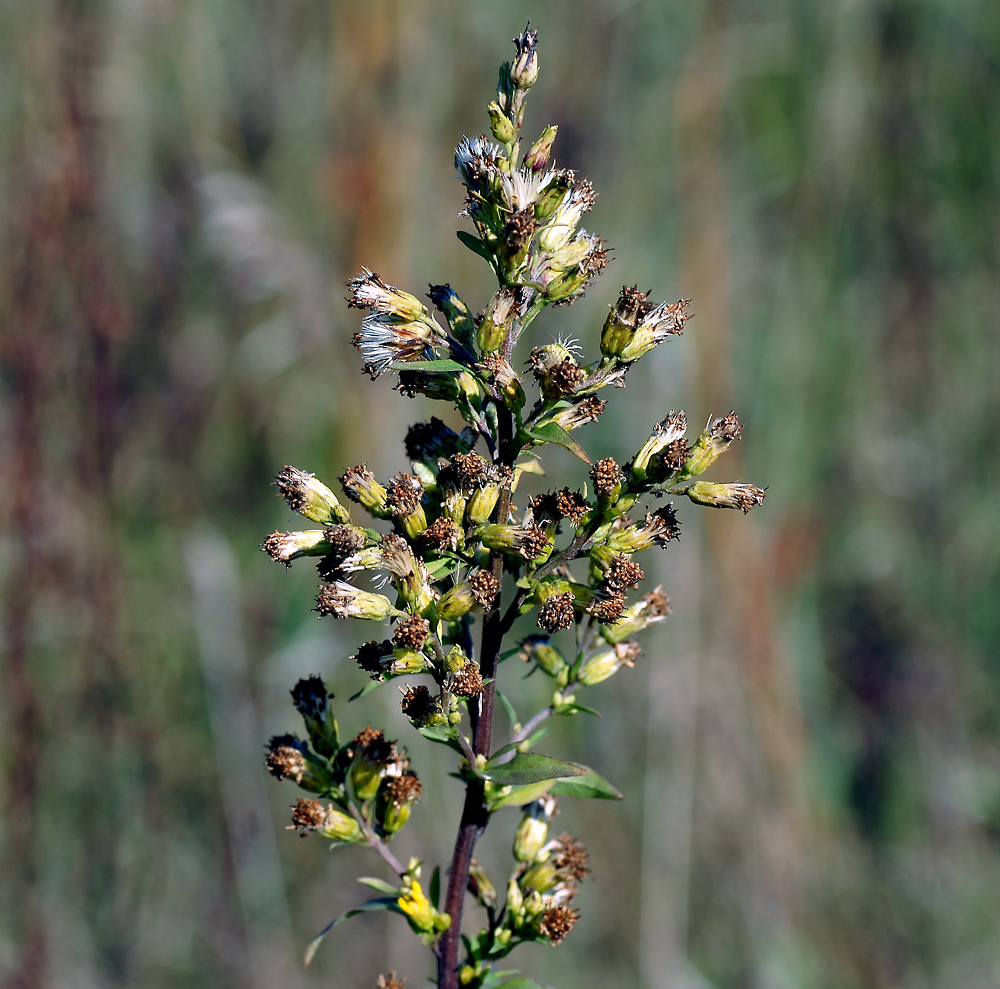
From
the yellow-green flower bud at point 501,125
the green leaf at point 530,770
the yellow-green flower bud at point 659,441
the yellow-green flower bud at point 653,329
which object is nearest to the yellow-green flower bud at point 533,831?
the green leaf at point 530,770

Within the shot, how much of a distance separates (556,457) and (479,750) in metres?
3.76

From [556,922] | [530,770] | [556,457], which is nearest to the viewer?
[530,770]

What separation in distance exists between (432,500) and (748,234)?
206 inches

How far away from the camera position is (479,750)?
6.47 feet

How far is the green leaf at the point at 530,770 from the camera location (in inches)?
68.7

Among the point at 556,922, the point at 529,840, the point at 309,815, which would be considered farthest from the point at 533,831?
the point at 309,815

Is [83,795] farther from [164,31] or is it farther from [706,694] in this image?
[164,31]

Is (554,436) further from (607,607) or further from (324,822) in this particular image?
(324,822)

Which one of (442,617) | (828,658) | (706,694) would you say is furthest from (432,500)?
(828,658)

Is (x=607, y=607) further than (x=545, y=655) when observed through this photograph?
No

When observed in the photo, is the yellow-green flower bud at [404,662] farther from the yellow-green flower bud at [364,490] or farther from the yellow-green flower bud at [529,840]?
the yellow-green flower bud at [529,840]

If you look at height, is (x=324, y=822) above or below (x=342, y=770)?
below

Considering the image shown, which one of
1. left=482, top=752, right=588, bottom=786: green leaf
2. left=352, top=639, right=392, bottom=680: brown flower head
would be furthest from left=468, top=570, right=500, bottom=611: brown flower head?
left=482, top=752, right=588, bottom=786: green leaf

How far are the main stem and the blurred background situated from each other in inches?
86.5
